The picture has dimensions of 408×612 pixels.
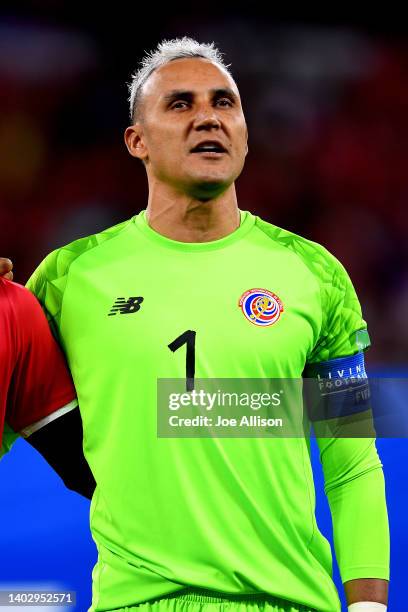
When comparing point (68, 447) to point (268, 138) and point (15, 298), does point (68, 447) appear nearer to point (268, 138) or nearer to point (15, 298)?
point (15, 298)

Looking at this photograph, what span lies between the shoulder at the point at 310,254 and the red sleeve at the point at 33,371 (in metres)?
0.56

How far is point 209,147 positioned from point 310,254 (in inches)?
13.8

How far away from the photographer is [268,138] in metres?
6.02

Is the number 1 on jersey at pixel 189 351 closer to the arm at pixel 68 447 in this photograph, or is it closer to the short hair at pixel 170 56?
the arm at pixel 68 447

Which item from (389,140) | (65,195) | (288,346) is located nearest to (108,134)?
(65,195)

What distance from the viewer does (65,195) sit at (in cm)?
577

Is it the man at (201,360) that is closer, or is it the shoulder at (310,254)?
the man at (201,360)

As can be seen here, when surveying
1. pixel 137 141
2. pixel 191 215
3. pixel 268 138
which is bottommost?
pixel 268 138

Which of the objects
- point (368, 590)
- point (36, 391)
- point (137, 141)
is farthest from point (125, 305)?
point (368, 590)

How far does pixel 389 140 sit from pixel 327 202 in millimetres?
680

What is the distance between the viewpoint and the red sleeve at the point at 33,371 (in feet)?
6.56

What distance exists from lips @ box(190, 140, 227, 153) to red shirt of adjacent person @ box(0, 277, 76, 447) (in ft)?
1.60

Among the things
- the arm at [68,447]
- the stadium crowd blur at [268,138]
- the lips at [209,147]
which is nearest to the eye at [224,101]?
the lips at [209,147]

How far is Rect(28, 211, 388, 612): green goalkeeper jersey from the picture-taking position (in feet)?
6.11
